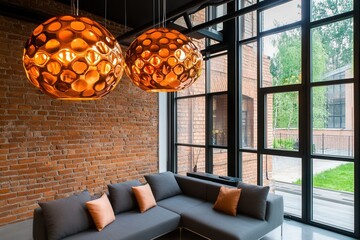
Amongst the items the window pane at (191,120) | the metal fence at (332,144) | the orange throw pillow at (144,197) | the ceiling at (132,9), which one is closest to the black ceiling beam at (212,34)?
the ceiling at (132,9)

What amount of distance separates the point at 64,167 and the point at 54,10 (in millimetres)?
2915

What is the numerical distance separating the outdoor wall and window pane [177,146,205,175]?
90 centimetres

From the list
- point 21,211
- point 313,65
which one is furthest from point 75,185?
point 313,65

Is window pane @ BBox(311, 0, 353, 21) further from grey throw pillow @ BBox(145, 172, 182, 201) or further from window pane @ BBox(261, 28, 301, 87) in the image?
grey throw pillow @ BBox(145, 172, 182, 201)

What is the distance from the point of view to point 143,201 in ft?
12.0

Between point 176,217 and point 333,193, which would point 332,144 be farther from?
point 176,217

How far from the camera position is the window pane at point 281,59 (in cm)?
404

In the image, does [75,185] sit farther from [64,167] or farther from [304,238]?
[304,238]

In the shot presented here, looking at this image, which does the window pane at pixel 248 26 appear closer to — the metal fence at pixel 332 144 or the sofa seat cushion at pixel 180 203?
the metal fence at pixel 332 144

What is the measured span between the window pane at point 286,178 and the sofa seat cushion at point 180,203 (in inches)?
54.3

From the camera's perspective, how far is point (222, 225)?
3.12m

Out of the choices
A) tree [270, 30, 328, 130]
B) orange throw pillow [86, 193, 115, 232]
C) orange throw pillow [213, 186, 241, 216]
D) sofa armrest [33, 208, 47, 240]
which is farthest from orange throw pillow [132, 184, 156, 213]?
tree [270, 30, 328, 130]

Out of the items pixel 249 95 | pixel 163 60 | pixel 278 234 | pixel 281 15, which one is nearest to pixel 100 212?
pixel 163 60

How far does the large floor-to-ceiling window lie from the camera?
355 centimetres
